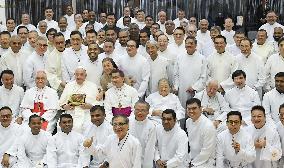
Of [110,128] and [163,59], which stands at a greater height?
[163,59]

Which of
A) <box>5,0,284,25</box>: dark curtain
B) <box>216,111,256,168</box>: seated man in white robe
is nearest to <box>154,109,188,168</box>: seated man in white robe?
<box>216,111,256,168</box>: seated man in white robe

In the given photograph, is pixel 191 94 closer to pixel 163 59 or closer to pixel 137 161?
pixel 163 59

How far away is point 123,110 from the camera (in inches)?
339

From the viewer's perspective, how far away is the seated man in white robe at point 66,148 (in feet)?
25.4

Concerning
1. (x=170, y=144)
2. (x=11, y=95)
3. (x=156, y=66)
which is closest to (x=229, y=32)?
(x=156, y=66)

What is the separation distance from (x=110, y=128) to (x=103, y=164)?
667 mm

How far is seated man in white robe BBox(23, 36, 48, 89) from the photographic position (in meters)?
9.31

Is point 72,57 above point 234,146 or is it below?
above

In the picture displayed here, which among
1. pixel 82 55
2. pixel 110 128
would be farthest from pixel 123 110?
pixel 82 55

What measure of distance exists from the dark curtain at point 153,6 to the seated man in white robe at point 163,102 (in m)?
5.26

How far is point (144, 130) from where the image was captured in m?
7.91

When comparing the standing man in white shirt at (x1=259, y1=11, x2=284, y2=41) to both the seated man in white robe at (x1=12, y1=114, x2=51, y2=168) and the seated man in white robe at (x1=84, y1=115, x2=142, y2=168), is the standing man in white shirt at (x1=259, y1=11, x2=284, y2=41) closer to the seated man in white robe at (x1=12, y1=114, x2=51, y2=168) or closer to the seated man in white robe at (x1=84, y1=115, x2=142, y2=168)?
the seated man in white robe at (x1=84, y1=115, x2=142, y2=168)

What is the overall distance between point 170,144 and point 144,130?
408mm

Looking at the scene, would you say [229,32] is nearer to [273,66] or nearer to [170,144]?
[273,66]
